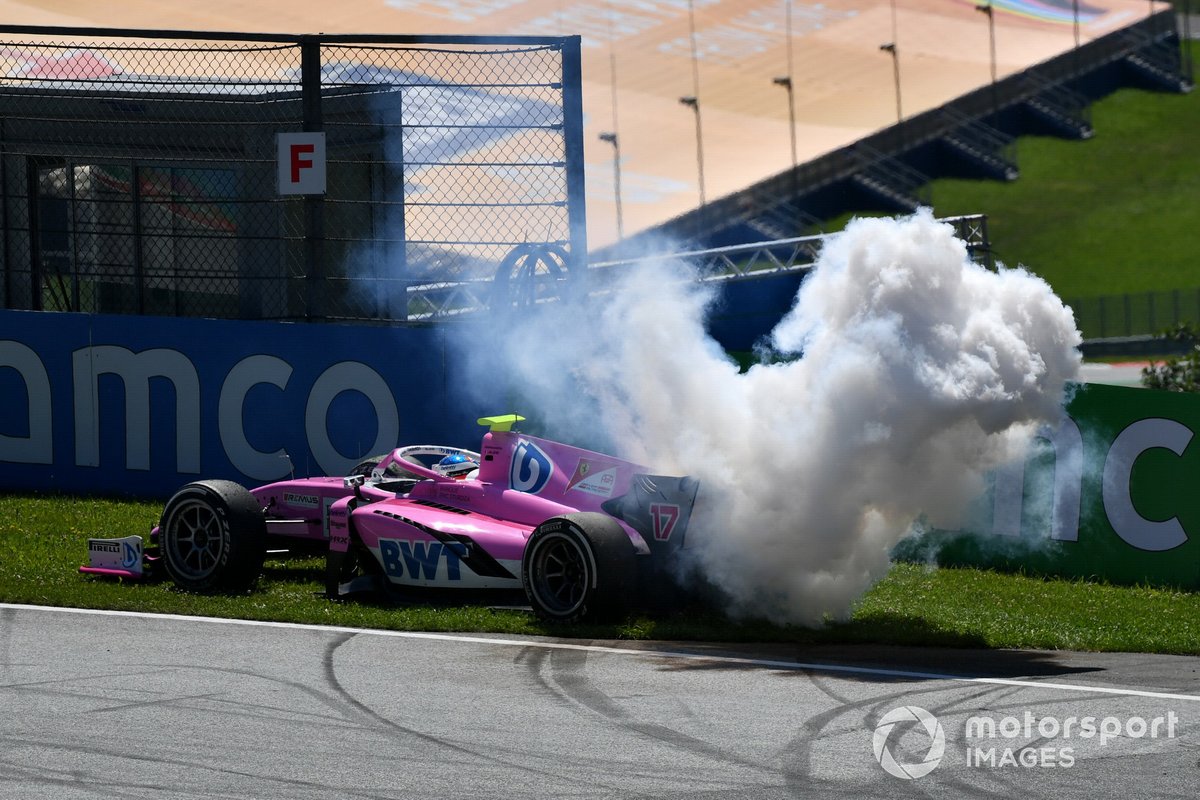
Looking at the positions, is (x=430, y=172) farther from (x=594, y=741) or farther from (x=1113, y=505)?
(x=594, y=741)

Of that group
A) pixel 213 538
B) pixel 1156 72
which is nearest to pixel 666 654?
pixel 213 538

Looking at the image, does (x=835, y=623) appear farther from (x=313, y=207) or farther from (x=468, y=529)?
(x=313, y=207)

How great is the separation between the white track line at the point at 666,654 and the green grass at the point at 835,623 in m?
0.12

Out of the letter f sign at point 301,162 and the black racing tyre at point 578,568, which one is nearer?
the black racing tyre at point 578,568

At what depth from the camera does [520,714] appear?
27.3 ft

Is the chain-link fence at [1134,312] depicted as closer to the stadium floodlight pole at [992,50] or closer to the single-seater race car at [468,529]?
the stadium floodlight pole at [992,50]

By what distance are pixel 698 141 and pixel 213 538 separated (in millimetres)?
44884

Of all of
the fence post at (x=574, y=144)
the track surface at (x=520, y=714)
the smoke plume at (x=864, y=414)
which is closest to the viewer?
the track surface at (x=520, y=714)

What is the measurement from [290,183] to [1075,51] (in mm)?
55958

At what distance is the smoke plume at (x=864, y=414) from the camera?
32.7 feet

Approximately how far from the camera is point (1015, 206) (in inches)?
2357

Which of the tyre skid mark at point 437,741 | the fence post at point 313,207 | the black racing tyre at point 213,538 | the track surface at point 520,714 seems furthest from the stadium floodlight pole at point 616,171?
the tyre skid mark at point 437,741

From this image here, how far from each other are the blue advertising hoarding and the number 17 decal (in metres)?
4.46

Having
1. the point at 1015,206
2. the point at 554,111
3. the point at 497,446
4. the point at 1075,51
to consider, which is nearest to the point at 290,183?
the point at 554,111
